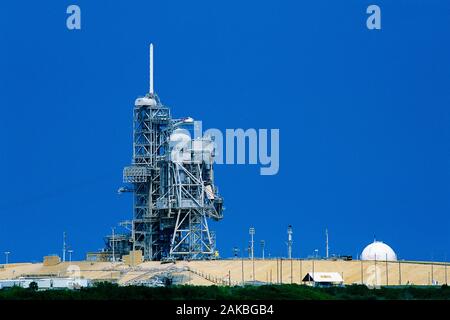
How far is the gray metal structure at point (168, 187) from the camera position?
9375 cm

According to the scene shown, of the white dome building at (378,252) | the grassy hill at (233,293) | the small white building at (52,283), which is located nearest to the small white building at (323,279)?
the grassy hill at (233,293)

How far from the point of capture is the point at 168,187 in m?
94.2

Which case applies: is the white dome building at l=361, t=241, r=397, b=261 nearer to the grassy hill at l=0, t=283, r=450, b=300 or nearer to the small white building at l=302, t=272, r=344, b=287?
the small white building at l=302, t=272, r=344, b=287

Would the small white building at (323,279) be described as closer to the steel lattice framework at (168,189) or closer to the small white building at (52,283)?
the small white building at (52,283)

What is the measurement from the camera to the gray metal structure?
308 feet

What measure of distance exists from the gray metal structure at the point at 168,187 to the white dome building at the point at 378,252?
38.7 ft

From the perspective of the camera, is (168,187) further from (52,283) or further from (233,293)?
Result: (233,293)

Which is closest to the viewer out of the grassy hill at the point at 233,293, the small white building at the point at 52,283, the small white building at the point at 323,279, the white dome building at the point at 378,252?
the grassy hill at the point at 233,293

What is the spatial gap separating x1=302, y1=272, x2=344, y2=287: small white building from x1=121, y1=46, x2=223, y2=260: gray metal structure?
18.1 m

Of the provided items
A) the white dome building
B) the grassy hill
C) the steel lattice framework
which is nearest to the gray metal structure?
the steel lattice framework

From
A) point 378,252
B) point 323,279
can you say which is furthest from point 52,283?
point 378,252

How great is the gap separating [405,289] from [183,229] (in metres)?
32.1

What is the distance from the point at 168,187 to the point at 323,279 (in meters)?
21.9
